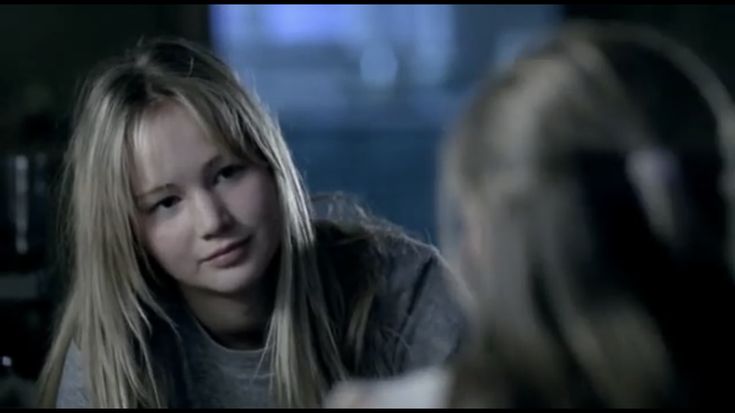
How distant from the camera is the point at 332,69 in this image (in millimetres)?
1451

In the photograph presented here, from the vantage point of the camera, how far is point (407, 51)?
145 cm

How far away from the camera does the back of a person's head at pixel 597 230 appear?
57cm

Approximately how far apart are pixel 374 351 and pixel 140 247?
0.61 ft

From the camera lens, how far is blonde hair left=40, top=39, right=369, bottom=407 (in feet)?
3.15

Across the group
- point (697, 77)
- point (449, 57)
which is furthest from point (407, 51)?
point (697, 77)

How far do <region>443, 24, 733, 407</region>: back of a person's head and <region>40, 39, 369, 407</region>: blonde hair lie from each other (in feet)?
1.29

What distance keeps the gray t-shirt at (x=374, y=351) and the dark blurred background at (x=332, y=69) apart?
13.3 inches

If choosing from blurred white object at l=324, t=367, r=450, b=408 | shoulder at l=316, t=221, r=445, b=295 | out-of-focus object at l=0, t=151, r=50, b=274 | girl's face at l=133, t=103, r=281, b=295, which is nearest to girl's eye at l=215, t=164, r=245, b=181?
girl's face at l=133, t=103, r=281, b=295

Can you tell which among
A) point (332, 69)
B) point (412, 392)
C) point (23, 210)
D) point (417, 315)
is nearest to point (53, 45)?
point (23, 210)

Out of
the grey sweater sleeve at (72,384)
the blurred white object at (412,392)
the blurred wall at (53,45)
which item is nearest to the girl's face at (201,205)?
the grey sweater sleeve at (72,384)

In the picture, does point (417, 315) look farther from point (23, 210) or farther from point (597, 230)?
point (23, 210)

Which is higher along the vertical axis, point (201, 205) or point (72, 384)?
point (201, 205)

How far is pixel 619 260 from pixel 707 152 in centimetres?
6

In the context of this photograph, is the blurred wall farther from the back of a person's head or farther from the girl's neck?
the back of a person's head
